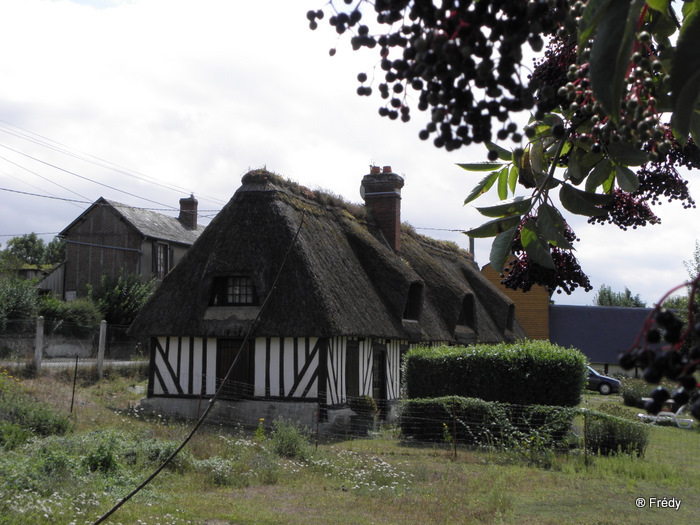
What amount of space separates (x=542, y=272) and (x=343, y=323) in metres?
11.2

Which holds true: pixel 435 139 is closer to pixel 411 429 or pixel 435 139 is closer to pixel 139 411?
pixel 411 429

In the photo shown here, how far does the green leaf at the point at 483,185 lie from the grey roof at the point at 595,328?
33620 mm

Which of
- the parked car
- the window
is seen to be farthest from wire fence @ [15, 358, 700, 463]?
the window

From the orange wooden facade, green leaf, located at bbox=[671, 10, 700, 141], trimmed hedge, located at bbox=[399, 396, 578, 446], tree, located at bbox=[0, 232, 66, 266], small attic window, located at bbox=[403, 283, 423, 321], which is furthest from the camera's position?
tree, located at bbox=[0, 232, 66, 266]

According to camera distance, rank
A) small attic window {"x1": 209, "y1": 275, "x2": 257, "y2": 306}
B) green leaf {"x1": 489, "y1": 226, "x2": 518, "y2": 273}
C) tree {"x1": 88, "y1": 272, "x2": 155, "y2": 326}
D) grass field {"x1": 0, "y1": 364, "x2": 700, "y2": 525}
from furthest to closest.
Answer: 1. tree {"x1": 88, "y1": 272, "x2": 155, "y2": 326}
2. small attic window {"x1": 209, "y1": 275, "x2": 257, "y2": 306}
3. grass field {"x1": 0, "y1": 364, "x2": 700, "y2": 525}
4. green leaf {"x1": 489, "y1": 226, "x2": 518, "y2": 273}

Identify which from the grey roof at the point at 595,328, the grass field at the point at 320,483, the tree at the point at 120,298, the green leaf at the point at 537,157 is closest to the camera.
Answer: the green leaf at the point at 537,157

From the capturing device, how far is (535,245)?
264 cm

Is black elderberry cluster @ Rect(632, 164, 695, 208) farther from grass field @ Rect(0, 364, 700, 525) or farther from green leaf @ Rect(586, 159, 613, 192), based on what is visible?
grass field @ Rect(0, 364, 700, 525)

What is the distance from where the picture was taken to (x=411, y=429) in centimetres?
1337

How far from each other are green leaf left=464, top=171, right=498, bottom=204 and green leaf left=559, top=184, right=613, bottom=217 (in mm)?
437

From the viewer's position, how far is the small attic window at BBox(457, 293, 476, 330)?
22.1 m

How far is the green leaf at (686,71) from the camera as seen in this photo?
143 cm

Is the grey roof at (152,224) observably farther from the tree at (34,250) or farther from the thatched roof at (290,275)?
the tree at (34,250)

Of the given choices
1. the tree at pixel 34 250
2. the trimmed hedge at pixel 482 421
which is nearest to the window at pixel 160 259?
the trimmed hedge at pixel 482 421
